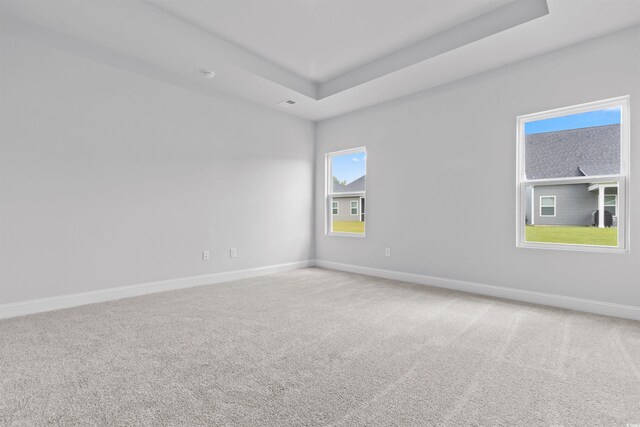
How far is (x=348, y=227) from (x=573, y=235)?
9.88 ft

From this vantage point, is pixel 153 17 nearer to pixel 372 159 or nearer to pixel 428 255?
pixel 372 159

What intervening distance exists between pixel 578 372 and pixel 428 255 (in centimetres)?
232

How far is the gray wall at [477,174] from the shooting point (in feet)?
9.27

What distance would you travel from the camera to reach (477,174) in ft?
12.0

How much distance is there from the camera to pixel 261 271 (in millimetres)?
4691

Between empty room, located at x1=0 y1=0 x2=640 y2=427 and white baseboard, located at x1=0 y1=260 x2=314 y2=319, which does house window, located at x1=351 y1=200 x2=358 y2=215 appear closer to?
empty room, located at x1=0 y1=0 x2=640 y2=427

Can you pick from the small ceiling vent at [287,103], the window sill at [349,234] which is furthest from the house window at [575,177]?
the small ceiling vent at [287,103]

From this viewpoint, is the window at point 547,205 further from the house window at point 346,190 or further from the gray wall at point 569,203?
the house window at point 346,190

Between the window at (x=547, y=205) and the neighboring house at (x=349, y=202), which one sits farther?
the neighboring house at (x=349, y=202)

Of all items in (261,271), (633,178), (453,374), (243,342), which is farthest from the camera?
(261,271)

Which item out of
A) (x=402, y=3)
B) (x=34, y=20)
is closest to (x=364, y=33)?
(x=402, y=3)

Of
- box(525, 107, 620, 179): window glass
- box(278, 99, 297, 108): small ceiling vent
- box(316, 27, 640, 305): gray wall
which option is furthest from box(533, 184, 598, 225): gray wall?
box(278, 99, 297, 108): small ceiling vent

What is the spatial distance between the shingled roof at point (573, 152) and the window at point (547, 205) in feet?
0.80

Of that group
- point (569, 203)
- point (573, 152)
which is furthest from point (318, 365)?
point (573, 152)
